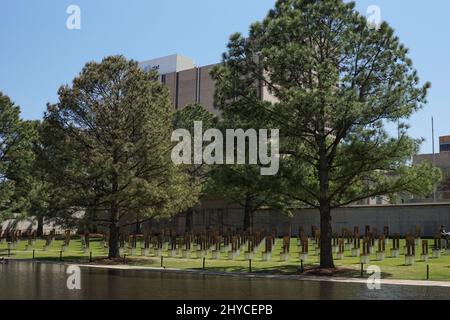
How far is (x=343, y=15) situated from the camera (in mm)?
27703

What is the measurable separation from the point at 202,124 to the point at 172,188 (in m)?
22.8

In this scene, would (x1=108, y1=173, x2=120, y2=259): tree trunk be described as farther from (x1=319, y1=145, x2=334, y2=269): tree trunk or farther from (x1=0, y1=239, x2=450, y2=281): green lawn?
(x1=319, y1=145, x2=334, y2=269): tree trunk

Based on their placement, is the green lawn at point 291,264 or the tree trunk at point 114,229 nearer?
the green lawn at point 291,264

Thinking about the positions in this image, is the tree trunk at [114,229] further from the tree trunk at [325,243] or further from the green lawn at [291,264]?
the tree trunk at [325,243]

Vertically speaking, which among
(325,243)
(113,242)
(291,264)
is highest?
(325,243)

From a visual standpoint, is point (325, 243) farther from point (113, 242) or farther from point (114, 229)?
point (114, 229)

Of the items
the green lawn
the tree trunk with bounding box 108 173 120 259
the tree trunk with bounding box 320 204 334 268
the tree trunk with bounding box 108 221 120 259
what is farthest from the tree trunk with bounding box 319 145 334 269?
the tree trunk with bounding box 108 221 120 259

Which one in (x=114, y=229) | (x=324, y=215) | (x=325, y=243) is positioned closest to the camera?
(x=325, y=243)

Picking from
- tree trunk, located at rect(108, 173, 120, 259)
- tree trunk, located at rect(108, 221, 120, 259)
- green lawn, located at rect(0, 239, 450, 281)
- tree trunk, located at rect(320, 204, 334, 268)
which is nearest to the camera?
green lawn, located at rect(0, 239, 450, 281)

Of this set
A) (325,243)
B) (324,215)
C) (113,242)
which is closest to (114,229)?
(113,242)

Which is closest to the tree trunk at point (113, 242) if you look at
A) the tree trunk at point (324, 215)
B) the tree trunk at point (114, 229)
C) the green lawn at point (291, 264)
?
the tree trunk at point (114, 229)

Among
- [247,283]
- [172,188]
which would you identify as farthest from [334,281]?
[172,188]
